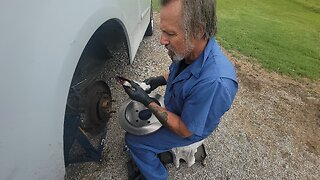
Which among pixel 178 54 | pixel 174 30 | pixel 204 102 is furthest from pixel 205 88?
pixel 174 30

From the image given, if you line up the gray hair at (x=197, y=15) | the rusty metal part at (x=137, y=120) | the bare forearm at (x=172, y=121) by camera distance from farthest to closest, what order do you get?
the rusty metal part at (x=137, y=120) < the bare forearm at (x=172, y=121) < the gray hair at (x=197, y=15)

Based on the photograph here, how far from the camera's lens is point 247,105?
135 inches

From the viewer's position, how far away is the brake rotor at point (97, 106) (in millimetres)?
2295

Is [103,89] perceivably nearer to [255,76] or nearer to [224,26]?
[255,76]

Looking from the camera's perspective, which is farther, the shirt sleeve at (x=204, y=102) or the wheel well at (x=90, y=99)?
the wheel well at (x=90, y=99)

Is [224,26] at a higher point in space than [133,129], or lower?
lower

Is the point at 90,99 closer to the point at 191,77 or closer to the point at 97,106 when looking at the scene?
the point at 97,106

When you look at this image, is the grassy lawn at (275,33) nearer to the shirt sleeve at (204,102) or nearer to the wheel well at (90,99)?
the wheel well at (90,99)

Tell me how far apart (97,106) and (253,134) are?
60.1 inches

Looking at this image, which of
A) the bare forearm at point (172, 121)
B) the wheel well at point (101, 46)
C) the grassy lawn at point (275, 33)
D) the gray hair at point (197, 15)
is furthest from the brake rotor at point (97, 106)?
the grassy lawn at point (275, 33)

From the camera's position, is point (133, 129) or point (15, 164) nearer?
point (15, 164)

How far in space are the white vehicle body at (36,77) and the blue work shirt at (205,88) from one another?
654 mm

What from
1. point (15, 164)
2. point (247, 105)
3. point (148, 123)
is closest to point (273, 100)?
point (247, 105)

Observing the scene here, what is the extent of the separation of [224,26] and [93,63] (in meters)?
3.35
